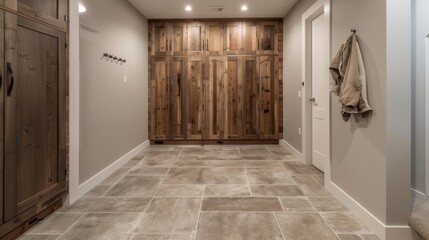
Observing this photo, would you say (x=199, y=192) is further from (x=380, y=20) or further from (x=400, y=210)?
(x=380, y=20)

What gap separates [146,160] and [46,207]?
2343mm

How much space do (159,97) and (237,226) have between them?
431cm

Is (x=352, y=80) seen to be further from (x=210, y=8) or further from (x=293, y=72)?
(x=210, y=8)

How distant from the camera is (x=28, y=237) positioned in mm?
2102

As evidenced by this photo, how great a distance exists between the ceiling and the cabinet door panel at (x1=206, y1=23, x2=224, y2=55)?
9.2 inches

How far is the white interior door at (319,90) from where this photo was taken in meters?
3.91

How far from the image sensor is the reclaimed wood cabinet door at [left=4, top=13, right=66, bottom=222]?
76.4 inches

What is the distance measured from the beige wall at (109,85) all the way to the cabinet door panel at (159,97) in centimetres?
46

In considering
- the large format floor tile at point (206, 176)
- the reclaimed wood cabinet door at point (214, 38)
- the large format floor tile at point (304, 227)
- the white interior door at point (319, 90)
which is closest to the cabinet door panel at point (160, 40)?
the reclaimed wood cabinet door at point (214, 38)

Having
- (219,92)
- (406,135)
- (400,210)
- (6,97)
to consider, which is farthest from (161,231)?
(219,92)

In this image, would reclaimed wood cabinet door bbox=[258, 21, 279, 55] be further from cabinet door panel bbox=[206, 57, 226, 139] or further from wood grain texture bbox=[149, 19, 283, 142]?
cabinet door panel bbox=[206, 57, 226, 139]

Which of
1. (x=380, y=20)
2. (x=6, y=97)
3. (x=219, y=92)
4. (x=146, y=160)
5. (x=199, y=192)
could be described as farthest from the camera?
(x=219, y=92)

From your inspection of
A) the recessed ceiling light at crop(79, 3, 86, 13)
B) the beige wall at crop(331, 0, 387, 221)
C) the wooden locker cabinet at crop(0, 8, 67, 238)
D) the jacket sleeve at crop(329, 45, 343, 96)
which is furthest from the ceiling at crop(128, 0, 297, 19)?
the wooden locker cabinet at crop(0, 8, 67, 238)

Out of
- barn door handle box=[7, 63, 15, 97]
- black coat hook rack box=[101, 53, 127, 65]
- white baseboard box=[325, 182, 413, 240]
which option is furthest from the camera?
black coat hook rack box=[101, 53, 127, 65]
